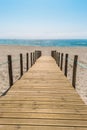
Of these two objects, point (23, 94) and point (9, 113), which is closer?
point (9, 113)

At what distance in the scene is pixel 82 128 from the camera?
315 cm

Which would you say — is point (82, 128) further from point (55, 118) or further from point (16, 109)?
point (16, 109)

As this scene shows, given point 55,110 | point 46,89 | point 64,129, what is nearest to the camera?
point 64,129

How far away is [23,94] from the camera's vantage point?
5230 mm

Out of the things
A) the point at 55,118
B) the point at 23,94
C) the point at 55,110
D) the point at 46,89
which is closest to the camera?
the point at 55,118

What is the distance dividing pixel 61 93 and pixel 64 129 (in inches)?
90.3

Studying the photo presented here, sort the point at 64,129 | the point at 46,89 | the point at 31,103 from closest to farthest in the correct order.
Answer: the point at 64,129, the point at 31,103, the point at 46,89

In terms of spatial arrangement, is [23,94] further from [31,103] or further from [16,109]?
[16,109]

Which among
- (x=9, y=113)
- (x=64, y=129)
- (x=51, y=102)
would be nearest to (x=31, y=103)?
(x=51, y=102)

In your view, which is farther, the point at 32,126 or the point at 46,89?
the point at 46,89

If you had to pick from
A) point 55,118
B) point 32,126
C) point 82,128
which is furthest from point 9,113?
point 82,128

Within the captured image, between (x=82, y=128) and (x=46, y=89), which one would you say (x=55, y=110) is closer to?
(x=82, y=128)

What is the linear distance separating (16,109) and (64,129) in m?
1.31

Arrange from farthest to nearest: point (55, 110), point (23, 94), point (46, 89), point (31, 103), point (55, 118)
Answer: point (46, 89) < point (23, 94) < point (31, 103) < point (55, 110) < point (55, 118)
